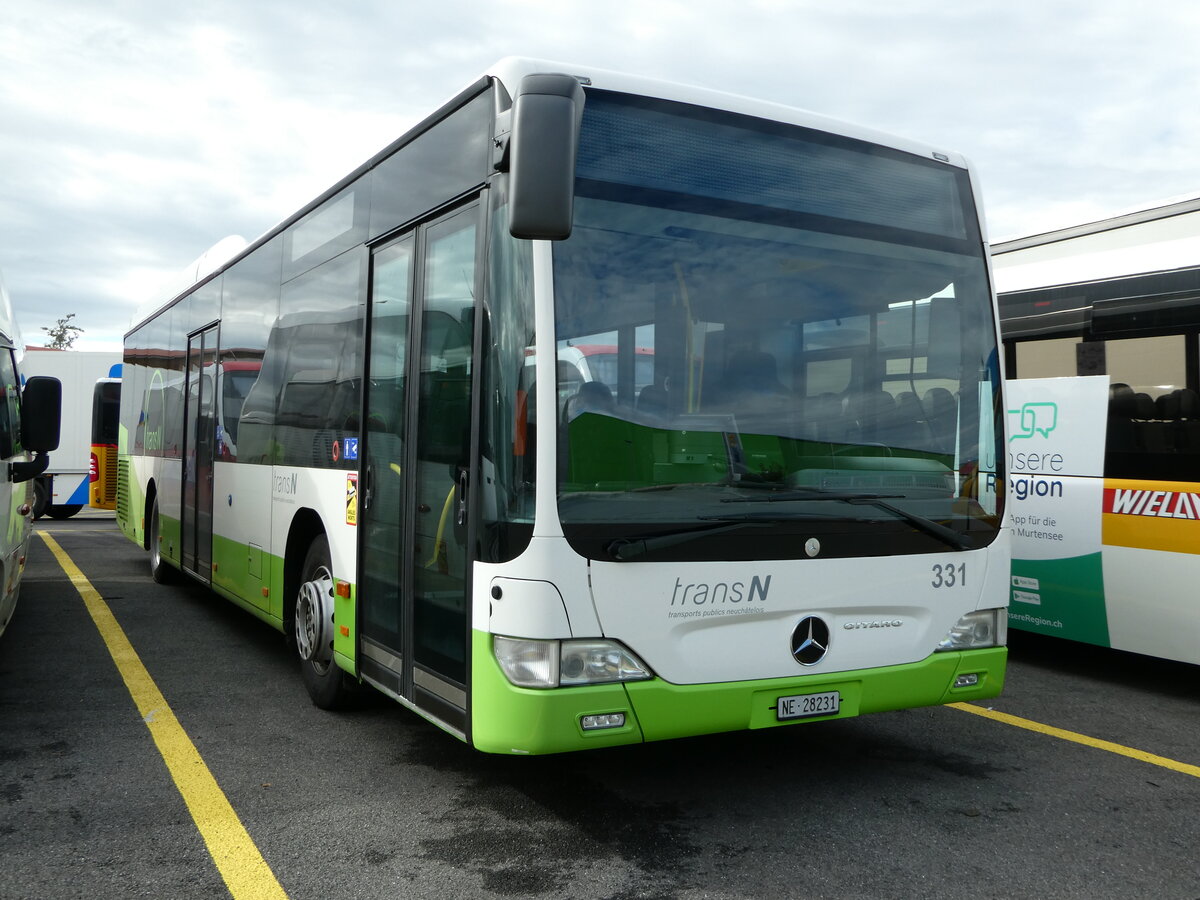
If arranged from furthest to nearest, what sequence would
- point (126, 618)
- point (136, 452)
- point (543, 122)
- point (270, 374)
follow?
point (136, 452) < point (126, 618) < point (270, 374) < point (543, 122)

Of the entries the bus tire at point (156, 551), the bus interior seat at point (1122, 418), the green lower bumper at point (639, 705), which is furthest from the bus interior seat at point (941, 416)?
the bus tire at point (156, 551)

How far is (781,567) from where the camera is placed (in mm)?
4098

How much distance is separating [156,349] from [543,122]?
8.42 m

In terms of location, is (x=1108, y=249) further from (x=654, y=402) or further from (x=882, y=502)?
(x=654, y=402)

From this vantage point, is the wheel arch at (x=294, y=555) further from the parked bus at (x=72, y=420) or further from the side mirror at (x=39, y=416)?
the parked bus at (x=72, y=420)

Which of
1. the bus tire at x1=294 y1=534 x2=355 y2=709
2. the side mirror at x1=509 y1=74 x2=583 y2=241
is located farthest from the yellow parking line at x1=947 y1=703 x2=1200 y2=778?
the side mirror at x1=509 y1=74 x2=583 y2=241

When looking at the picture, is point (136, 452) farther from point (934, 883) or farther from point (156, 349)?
point (934, 883)

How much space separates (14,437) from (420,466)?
3479 mm

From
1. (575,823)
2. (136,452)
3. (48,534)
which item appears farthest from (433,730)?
(48,534)

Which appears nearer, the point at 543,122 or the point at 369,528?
the point at 543,122

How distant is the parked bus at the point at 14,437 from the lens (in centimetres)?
593

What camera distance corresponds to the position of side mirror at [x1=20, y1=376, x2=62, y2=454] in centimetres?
645

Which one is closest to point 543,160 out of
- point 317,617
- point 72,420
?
point 317,617

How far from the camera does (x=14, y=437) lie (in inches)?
259
